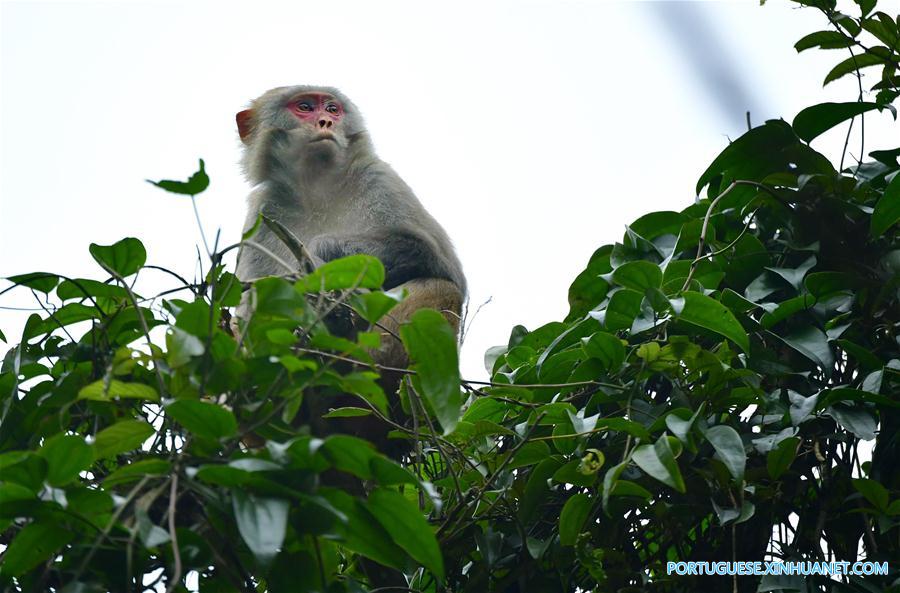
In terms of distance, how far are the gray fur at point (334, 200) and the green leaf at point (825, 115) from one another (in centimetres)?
148

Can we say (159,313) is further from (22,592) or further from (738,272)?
(738,272)

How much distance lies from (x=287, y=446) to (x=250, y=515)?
115 millimetres

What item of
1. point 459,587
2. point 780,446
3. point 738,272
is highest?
point 738,272

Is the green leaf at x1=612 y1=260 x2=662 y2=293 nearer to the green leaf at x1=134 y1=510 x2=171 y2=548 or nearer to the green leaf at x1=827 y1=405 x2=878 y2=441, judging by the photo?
the green leaf at x1=827 y1=405 x2=878 y2=441

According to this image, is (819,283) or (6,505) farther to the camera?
(819,283)

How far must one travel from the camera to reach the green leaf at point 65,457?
1544mm

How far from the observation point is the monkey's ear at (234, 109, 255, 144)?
4.65 m

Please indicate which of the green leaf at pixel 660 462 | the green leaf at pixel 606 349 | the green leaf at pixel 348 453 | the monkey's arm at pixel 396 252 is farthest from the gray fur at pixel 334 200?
the green leaf at pixel 348 453

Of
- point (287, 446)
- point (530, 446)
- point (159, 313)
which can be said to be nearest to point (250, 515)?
point (287, 446)

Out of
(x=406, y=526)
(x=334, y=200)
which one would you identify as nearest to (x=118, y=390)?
(x=406, y=526)

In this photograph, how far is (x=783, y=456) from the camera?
2.18m

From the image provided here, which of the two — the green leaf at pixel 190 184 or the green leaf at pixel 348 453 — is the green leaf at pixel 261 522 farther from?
the green leaf at pixel 190 184

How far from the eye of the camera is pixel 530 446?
7.66 ft

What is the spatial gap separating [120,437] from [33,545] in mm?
211
